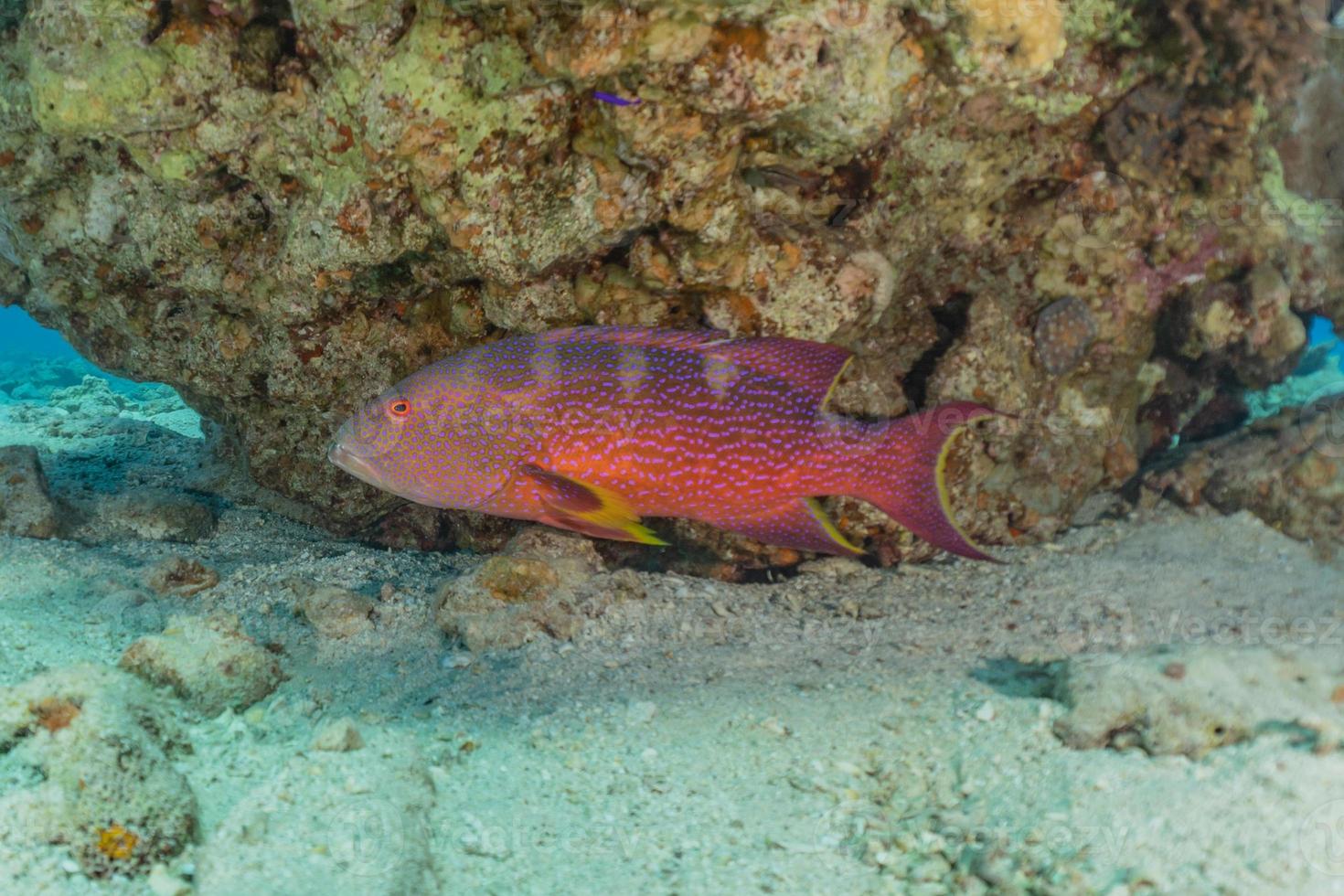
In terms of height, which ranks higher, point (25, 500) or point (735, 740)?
point (25, 500)

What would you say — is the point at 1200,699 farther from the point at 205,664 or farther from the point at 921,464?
the point at 205,664

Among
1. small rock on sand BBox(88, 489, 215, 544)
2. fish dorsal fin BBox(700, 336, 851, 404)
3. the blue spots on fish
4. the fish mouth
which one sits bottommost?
small rock on sand BBox(88, 489, 215, 544)

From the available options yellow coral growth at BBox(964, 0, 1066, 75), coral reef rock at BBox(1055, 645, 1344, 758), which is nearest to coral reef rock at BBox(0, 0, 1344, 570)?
yellow coral growth at BBox(964, 0, 1066, 75)

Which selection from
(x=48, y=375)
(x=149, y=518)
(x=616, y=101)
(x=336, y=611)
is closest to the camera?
(x=616, y=101)

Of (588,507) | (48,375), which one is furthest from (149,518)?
(48,375)

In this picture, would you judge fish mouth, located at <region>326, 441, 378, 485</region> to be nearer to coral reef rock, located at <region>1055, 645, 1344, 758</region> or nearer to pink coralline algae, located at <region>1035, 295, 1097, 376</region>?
coral reef rock, located at <region>1055, 645, 1344, 758</region>

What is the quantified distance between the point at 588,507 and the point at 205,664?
1644mm

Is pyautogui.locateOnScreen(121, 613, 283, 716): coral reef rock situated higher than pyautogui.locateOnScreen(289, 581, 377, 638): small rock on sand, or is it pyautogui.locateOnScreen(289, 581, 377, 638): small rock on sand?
pyautogui.locateOnScreen(121, 613, 283, 716): coral reef rock

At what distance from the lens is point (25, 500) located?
16.2 ft

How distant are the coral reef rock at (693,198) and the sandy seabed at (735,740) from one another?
1.04m

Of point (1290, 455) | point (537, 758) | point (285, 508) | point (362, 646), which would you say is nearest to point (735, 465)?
point (537, 758)

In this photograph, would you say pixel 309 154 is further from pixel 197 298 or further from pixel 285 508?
pixel 285 508

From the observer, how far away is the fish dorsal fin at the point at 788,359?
3895mm

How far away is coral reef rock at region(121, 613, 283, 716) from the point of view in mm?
3029
